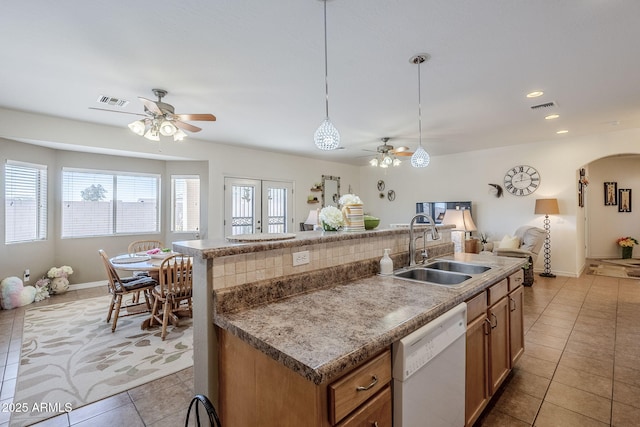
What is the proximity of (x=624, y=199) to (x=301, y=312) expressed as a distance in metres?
10.0

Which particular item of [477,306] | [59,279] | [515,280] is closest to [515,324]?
[515,280]

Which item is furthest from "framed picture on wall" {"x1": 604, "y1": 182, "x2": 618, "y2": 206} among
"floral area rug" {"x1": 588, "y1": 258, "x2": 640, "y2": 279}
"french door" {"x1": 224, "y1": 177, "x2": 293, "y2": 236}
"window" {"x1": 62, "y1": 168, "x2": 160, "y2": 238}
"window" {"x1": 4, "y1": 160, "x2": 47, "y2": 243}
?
"window" {"x1": 4, "y1": 160, "x2": 47, "y2": 243}

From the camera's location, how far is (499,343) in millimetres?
2020

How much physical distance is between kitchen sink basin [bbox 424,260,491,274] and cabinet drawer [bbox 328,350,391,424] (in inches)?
53.7

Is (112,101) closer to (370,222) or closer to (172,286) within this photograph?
(172,286)

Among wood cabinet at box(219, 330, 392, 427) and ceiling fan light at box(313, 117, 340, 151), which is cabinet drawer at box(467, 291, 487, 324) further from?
ceiling fan light at box(313, 117, 340, 151)

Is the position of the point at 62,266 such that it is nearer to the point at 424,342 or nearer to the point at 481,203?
the point at 424,342

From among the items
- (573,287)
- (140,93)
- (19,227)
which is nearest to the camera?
(140,93)

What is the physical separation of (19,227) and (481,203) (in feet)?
27.5

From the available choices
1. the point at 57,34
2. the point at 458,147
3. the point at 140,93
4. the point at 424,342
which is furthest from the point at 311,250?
the point at 458,147

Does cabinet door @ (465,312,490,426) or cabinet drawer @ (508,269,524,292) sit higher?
cabinet drawer @ (508,269,524,292)

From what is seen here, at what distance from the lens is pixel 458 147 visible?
6.26 metres

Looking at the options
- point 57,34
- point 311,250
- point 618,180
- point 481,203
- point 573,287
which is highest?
point 57,34

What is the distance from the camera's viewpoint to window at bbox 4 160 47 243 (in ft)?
14.3
